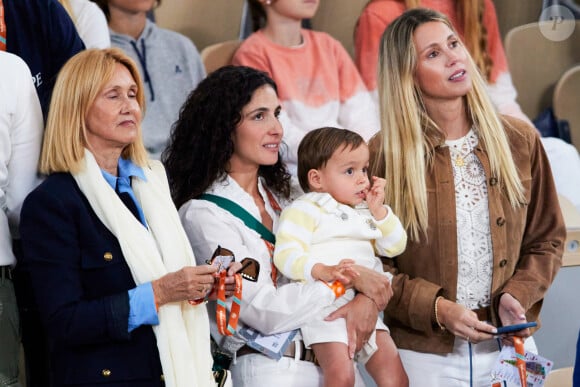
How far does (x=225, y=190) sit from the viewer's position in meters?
2.49

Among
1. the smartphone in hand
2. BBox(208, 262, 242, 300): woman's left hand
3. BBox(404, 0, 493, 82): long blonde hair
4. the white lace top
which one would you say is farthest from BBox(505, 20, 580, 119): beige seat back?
BBox(208, 262, 242, 300): woman's left hand

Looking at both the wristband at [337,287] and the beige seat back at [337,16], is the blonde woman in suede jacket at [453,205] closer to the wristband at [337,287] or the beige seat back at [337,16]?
the wristband at [337,287]

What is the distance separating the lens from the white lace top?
2562 mm

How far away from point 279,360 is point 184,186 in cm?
52

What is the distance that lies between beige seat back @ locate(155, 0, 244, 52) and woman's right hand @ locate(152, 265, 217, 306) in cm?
217

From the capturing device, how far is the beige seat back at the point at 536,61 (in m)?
4.39

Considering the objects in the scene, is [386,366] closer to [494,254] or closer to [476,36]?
[494,254]

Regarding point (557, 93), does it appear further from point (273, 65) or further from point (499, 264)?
point (499, 264)

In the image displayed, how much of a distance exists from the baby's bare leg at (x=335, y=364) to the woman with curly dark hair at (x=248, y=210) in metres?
0.04

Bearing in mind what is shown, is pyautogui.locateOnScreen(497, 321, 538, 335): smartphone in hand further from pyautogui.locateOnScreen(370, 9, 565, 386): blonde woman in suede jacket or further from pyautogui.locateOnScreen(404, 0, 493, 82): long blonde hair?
pyautogui.locateOnScreen(404, 0, 493, 82): long blonde hair

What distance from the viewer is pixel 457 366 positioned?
2555 mm

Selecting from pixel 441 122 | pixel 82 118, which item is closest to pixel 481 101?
pixel 441 122

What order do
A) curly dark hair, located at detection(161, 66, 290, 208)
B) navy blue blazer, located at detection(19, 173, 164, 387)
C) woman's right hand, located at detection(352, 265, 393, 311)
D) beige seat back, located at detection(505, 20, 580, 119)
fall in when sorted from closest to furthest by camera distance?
navy blue blazer, located at detection(19, 173, 164, 387)
woman's right hand, located at detection(352, 265, 393, 311)
curly dark hair, located at detection(161, 66, 290, 208)
beige seat back, located at detection(505, 20, 580, 119)

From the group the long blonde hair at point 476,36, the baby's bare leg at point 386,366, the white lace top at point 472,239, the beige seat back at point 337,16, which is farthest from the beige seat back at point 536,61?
the baby's bare leg at point 386,366
